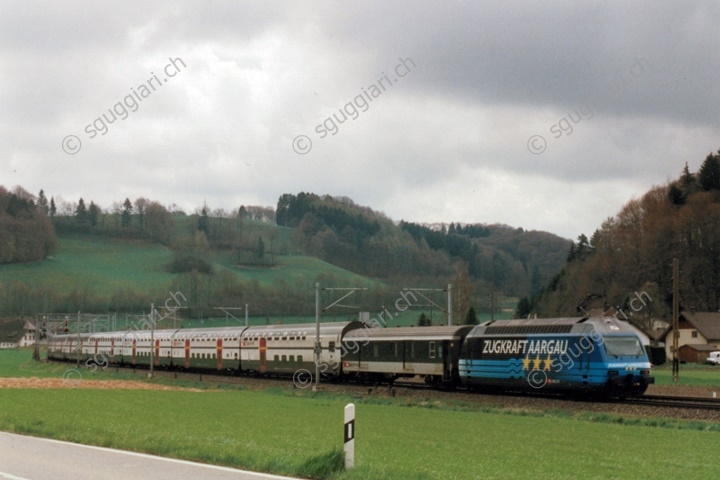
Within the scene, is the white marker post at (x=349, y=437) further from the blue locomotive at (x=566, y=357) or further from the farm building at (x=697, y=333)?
the farm building at (x=697, y=333)

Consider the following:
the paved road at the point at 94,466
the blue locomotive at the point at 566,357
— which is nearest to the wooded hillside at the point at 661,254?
the blue locomotive at the point at 566,357

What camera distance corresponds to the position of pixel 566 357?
120 feet

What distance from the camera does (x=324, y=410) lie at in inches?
1401

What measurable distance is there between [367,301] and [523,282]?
163 feet

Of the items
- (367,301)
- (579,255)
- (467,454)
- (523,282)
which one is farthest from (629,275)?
(467,454)

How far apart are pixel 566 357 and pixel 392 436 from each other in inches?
615

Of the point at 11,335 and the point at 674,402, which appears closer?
the point at 674,402

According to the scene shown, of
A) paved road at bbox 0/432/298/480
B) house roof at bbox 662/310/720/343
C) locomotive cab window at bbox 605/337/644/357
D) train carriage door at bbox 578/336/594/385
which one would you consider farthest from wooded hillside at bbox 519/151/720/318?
paved road at bbox 0/432/298/480

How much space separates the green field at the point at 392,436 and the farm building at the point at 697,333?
79581 millimetres

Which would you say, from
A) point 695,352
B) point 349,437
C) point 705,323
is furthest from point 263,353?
point 705,323

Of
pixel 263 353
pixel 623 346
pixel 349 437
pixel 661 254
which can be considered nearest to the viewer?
pixel 349 437

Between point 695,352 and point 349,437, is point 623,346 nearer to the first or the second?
point 349,437

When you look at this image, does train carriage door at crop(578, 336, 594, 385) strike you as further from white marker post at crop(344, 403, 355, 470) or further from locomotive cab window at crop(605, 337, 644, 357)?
white marker post at crop(344, 403, 355, 470)

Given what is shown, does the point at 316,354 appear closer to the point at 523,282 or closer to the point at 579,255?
the point at 579,255
